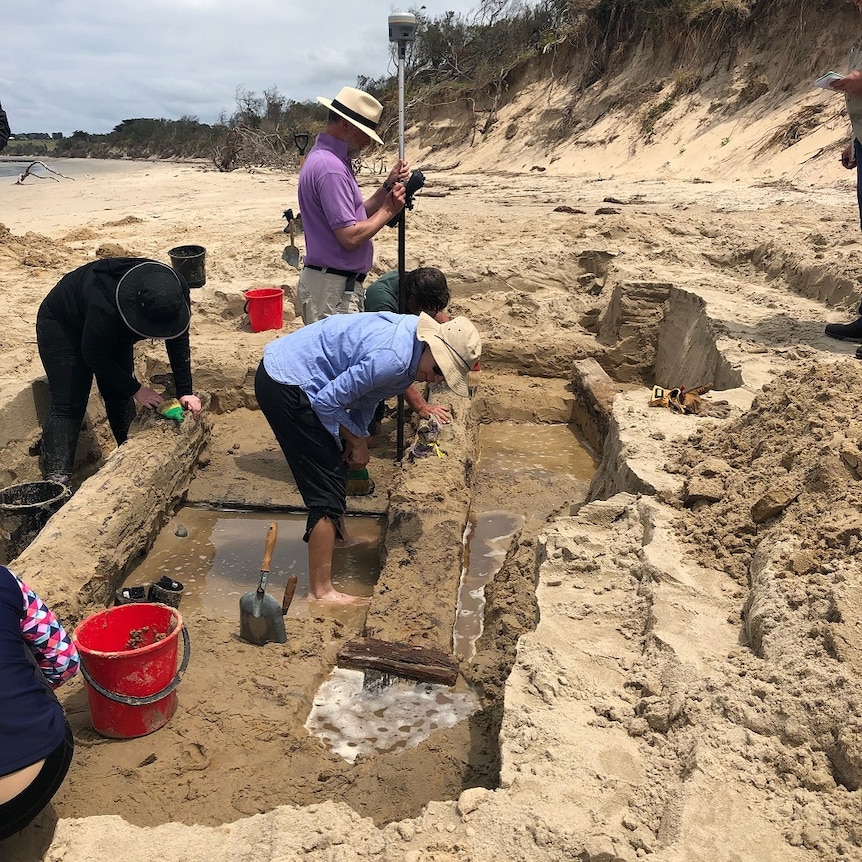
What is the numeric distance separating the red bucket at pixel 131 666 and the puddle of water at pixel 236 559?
0.89 m

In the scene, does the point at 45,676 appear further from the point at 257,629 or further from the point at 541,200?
the point at 541,200

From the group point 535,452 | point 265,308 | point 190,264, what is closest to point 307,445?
point 535,452

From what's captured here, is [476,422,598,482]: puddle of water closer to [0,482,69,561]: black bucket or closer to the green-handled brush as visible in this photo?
the green-handled brush

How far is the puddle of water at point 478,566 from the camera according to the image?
3574 millimetres

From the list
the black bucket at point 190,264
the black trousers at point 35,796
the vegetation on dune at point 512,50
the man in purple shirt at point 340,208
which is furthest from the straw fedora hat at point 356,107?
the vegetation on dune at point 512,50

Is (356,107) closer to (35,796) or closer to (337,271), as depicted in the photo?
(337,271)

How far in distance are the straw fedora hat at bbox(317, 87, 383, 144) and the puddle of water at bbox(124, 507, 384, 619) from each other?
235 cm

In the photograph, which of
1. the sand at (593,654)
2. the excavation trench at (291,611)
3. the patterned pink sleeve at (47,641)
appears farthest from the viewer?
the excavation trench at (291,611)

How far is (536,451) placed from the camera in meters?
5.76

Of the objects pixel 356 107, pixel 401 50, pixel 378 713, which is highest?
pixel 401 50

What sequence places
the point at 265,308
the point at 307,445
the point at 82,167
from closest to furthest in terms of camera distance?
the point at 307,445, the point at 265,308, the point at 82,167

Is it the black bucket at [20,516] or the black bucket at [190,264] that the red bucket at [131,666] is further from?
the black bucket at [190,264]

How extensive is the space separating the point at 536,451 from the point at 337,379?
2829 millimetres

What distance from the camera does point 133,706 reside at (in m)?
2.66
